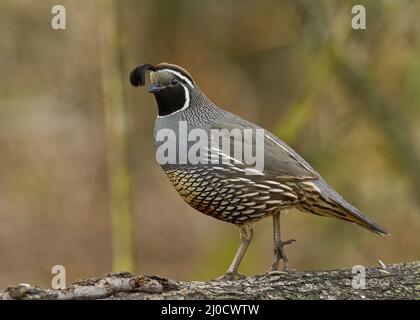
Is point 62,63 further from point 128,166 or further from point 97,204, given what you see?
point 97,204

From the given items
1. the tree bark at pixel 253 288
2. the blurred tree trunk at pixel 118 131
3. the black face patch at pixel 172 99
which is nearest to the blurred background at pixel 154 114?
the blurred tree trunk at pixel 118 131

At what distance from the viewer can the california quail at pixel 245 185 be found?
19.1 feet

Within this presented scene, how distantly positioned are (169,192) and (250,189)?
7.15 m

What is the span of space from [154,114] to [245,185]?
5744mm

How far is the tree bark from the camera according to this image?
4504 millimetres

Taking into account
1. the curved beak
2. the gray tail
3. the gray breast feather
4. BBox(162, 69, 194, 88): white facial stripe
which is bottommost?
the gray tail

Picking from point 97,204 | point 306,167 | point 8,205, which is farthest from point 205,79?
point 306,167

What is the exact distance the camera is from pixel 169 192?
1296 cm

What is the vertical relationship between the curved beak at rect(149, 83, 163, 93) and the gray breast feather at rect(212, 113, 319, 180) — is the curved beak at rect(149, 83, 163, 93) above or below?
above

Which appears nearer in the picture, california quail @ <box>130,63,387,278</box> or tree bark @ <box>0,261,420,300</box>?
tree bark @ <box>0,261,420,300</box>

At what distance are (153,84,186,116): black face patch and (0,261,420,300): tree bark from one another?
1.58 m

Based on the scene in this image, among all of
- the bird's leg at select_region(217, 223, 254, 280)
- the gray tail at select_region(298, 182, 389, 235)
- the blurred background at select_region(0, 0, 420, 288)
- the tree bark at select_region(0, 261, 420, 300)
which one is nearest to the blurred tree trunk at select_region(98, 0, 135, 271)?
the blurred background at select_region(0, 0, 420, 288)

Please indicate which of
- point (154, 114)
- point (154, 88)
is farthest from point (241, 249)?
point (154, 114)

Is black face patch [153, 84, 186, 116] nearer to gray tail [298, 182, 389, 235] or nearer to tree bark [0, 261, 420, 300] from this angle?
gray tail [298, 182, 389, 235]
